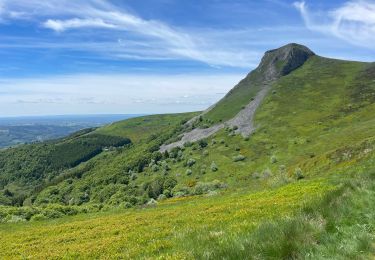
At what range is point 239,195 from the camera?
38.7 meters

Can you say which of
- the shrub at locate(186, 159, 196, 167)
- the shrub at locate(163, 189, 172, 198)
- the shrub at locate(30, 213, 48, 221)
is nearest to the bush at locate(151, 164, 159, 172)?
the shrub at locate(186, 159, 196, 167)

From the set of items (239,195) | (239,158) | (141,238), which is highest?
(141,238)

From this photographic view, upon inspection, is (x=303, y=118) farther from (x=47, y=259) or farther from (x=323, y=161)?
(x=47, y=259)

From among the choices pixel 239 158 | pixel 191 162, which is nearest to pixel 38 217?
pixel 239 158

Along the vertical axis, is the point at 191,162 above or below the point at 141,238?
below

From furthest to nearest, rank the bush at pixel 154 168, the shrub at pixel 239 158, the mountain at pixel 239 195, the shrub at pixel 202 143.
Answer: the shrub at pixel 202 143 → the bush at pixel 154 168 → the shrub at pixel 239 158 → the mountain at pixel 239 195

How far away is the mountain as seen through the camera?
11453 mm

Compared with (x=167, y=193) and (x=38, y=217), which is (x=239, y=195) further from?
(x=167, y=193)

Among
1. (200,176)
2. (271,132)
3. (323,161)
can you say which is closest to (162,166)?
(200,176)

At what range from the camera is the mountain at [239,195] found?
11.5 metres

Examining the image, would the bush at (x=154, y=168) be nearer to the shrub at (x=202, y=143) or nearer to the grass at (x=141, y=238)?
the shrub at (x=202, y=143)

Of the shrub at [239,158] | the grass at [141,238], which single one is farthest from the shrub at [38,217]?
the shrub at [239,158]

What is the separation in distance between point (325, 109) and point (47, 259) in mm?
164917

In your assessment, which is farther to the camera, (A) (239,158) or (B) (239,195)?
(A) (239,158)
